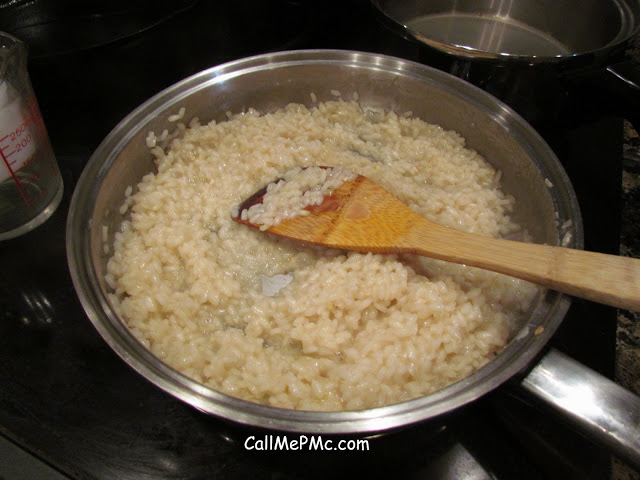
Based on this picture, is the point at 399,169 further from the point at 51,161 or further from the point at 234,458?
the point at 51,161

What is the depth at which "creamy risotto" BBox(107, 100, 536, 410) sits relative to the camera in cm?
122

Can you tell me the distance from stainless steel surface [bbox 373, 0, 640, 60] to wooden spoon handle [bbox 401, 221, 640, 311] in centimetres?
109

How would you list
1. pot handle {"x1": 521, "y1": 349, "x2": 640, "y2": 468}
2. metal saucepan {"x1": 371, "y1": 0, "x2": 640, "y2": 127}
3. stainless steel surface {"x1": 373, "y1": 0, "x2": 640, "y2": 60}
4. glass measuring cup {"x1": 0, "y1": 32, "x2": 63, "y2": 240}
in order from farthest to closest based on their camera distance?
stainless steel surface {"x1": 373, "y1": 0, "x2": 640, "y2": 60} → metal saucepan {"x1": 371, "y1": 0, "x2": 640, "y2": 127} → glass measuring cup {"x1": 0, "y1": 32, "x2": 63, "y2": 240} → pot handle {"x1": 521, "y1": 349, "x2": 640, "y2": 468}

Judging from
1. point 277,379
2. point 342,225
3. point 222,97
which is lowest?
point 277,379

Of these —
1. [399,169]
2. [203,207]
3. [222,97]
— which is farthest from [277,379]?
[222,97]

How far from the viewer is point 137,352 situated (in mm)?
1021

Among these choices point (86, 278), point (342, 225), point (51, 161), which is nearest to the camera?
point (86, 278)

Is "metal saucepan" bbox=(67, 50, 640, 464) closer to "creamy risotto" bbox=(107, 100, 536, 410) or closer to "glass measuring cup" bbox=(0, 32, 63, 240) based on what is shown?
"creamy risotto" bbox=(107, 100, 536, 410)

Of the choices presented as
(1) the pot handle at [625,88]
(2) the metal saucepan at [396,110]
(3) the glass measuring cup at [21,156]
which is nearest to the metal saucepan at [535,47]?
(1) the pot handle at [625,88]

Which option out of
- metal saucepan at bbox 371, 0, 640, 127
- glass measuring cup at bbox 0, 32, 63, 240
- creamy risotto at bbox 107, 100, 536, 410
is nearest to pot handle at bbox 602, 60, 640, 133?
metal saucepan at bbox 371, 0, 640, 127

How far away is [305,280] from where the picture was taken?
56.9 inches

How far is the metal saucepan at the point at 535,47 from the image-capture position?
1515 millimetres

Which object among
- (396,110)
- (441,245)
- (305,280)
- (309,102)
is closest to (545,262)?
(441,245)

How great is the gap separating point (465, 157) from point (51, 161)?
1473 mm
